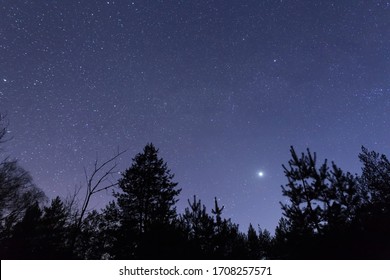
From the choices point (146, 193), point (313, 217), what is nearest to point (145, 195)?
point (146, 193)

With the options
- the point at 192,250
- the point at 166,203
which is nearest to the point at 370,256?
the point at 192,250

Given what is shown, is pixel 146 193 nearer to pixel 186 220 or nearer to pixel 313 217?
pixel 186 220

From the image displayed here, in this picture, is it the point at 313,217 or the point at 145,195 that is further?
the point at 145,195

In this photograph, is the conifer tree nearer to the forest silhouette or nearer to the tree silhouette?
the forest silhouette

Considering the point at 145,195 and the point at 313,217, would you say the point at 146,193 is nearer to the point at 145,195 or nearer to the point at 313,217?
the point at 145,195

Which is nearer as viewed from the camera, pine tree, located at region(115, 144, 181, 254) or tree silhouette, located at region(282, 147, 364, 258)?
tree silhouette, located at region(282, 147, 364, 258)

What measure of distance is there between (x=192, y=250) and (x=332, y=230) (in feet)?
29.0

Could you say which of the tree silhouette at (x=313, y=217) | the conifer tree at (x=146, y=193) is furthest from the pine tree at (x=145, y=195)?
the tree silhouette at (x=313, y=217)

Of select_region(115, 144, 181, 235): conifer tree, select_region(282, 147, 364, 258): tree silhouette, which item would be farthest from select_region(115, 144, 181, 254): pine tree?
select_region(282, 147, 364, 258): tree silhouette

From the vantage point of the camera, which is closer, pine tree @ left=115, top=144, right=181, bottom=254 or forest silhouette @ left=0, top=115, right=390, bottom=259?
forest silhouette @ left=0, top=115, right=390, bottom=259

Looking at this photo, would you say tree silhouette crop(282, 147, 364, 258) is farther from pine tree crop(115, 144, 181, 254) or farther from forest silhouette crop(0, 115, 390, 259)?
pine tree crop(115, 144, 181, 254)

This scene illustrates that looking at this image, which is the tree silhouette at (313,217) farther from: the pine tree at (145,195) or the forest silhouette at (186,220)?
the pine tree at (145,195)
